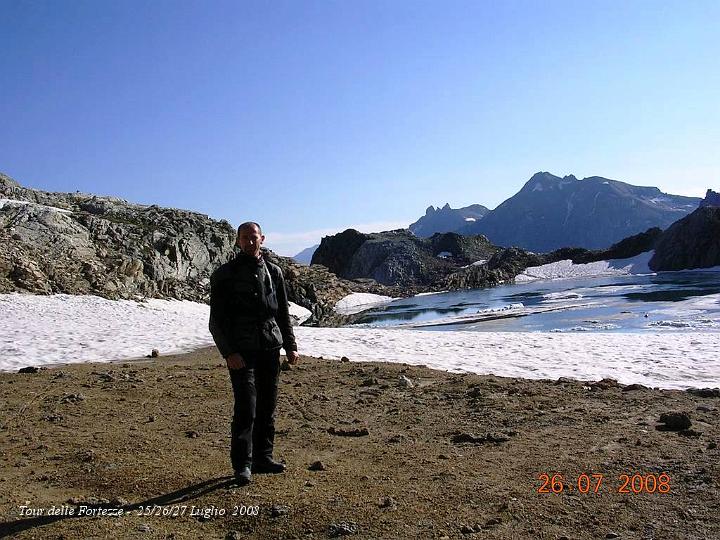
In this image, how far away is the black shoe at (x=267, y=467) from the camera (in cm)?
468

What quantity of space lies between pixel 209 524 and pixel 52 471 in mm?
2191

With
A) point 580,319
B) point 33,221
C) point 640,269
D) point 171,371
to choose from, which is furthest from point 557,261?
point 171,371

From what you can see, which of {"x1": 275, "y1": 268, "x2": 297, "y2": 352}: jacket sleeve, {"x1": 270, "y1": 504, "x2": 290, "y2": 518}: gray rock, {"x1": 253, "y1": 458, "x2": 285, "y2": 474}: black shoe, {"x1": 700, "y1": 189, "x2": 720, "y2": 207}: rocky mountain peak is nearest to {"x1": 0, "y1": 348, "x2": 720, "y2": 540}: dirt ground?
{"x1": 270, "y1": 504, "x2": 290, "y2": 518}: gray rock

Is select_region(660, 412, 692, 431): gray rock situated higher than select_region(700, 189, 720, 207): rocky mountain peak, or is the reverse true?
select_region(700, 189, 720, 207): rocky mountain peak

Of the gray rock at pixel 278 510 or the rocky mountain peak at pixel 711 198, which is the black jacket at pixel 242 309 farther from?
the rocky mountain peak at pixel 711 198

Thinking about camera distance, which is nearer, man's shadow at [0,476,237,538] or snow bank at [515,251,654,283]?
→ man's shadow at [0,476,237,538]

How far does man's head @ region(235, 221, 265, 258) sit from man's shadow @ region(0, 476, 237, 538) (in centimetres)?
202

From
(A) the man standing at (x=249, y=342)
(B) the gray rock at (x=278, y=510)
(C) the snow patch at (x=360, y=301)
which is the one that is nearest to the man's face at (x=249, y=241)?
(A) the man standing at (x=249, y=342)

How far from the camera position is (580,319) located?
2795 centimetres

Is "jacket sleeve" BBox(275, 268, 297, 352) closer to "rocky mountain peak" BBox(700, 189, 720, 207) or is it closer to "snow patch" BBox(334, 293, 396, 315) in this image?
"snow patch" BBox(334, 293, 396, 315)

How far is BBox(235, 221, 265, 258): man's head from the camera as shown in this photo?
4.74m

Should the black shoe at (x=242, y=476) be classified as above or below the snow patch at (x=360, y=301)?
above

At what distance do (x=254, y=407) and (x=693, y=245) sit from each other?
374 feet

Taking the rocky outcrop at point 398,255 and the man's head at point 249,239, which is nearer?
the man's head at point 249,239
